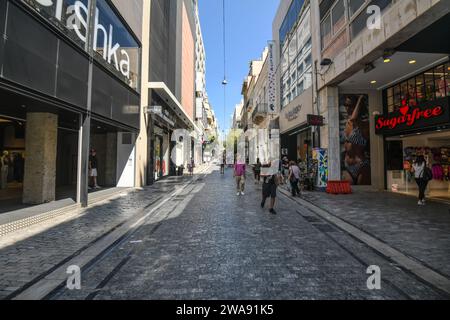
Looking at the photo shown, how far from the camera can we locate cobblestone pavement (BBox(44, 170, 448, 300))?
3.23m

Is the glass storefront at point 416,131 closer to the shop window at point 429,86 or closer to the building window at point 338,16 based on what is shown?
the shop window at point 429,86

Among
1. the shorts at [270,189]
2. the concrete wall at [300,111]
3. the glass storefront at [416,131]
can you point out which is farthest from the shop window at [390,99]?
the shorts at [270,189]

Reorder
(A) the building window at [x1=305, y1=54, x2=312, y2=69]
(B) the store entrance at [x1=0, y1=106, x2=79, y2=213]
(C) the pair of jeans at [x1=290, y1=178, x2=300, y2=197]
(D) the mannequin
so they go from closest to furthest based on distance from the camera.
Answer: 1. (B) the store entrance at [x1=0, y1=106, x2=79, y2=213]
2. (C) the pair of jeans at [x1=290, y1=178, x2=300, y2=197]
3. (D) the mannequin
4. (A) the building window at [x1=305, y1=54, x2=312, y2=69]

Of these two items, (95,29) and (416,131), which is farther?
(416,131)

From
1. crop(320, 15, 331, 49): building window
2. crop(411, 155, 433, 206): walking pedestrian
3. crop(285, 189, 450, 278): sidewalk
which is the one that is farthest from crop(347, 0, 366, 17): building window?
crop(285, 189, 450, 278): sidewalk

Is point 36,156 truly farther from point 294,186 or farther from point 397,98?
point 397,98

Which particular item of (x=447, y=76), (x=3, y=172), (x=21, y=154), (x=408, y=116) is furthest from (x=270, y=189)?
(x=21, y=154)

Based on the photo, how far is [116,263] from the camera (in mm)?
4223

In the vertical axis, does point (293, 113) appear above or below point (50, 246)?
above

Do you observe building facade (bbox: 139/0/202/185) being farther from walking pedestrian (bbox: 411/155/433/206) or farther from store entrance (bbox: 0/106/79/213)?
walking pedestrian (bbox: 411/155/433/206)

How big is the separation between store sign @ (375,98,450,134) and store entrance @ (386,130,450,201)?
114 centimetres

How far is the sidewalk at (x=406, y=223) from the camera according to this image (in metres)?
4.60

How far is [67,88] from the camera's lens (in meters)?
7.92

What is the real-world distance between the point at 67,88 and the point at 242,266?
7602 mm
